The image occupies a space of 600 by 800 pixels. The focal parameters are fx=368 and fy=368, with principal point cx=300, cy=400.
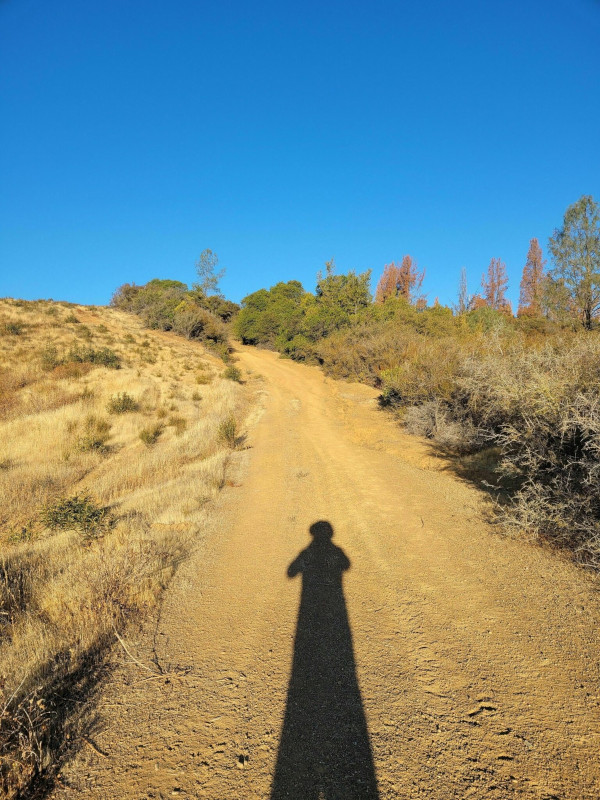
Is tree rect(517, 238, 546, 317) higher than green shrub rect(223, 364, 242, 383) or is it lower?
higher

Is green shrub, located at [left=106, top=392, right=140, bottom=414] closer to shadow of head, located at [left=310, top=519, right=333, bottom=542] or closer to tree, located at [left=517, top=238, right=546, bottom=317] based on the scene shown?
shadow of head, located at [left=310, top=519, right=333, bottom=542]

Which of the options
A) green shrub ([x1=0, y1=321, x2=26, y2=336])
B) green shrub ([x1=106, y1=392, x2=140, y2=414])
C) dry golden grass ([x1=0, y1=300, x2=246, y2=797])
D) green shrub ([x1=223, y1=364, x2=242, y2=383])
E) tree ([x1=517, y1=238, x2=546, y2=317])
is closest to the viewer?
dry golden grass ([x1=0, y1=300, x2=246, y2=797])

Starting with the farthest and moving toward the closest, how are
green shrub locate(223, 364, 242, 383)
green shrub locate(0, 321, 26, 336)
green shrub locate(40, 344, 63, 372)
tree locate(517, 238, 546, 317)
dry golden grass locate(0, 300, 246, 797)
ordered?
tree locate(517, 238, 546, 317), green shrub locate(223, 364, 242, 383), green shrub locate(0, 321, 26, 336), green shrub locate(40, 344, 63, 372), dry golden grass locate(0, 300, 246, 797)

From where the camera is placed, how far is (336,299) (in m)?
34.3

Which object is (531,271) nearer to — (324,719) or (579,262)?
(579,262)

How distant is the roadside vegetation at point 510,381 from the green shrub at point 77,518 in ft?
19.8

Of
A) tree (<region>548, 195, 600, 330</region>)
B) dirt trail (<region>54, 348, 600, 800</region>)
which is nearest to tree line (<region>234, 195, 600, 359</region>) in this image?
tree (<region>548, 195, 600, 330</region>)

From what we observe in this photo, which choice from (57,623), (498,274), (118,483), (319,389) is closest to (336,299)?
(319,389)

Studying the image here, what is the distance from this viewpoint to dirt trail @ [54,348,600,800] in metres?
2.30

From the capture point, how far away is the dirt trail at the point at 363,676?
2.30m

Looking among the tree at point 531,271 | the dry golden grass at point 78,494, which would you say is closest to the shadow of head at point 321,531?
the dry golden grass at point 78,494

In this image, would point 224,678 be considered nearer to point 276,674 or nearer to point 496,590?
point 276,674

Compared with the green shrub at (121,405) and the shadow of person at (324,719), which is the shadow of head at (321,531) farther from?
the green shrub at (121,405)

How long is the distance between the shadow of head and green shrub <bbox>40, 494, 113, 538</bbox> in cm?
328
